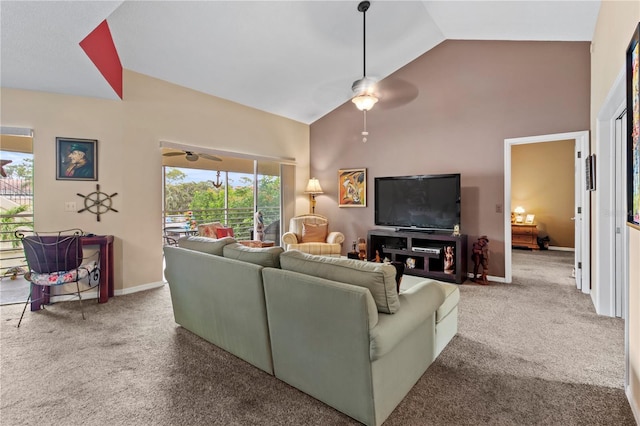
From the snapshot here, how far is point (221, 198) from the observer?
21.4ft

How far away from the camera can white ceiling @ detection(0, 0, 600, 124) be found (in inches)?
97.3

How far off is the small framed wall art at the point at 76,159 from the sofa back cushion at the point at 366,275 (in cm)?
345

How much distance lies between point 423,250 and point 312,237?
1871 mm

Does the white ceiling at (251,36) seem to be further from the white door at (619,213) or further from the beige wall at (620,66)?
the white door at (619,213)

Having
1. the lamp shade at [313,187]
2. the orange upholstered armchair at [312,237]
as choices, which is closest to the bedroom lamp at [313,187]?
the lamp shade at [313,187]

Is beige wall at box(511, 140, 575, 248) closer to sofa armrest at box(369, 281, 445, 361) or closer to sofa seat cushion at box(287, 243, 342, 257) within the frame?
sofa seat cushion at box(287, 243, 342, 257)

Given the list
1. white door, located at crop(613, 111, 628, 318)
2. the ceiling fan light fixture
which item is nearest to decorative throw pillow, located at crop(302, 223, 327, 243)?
the ceiling fan light fixture

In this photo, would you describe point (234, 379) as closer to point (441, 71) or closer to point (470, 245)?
point (470, 245)

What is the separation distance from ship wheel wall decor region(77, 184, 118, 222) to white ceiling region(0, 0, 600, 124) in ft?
3.97

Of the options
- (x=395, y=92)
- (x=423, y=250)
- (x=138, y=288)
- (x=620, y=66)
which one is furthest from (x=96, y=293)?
(x=620, y=66)

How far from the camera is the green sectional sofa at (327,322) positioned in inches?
60.6

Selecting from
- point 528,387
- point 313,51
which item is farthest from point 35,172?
point 528,387

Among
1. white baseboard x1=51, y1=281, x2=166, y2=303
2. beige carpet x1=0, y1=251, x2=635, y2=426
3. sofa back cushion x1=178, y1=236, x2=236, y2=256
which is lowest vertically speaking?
beige carpet x1=0, y1=251, x2=635, y2=426

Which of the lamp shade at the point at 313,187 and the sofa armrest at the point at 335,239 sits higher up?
the lamp shade at the point at 313,187
